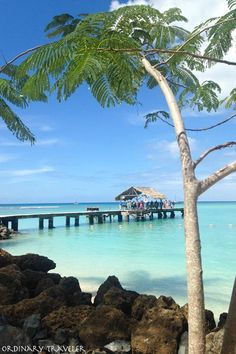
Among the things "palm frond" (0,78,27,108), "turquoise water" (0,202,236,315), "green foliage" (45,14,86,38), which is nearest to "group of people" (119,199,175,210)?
"turquoise water" (0,202,236,315)

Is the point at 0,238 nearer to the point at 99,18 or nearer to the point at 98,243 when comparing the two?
the point at 98,243

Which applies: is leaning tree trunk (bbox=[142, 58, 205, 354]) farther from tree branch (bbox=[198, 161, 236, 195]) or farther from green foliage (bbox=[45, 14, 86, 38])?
green foliage (bbox=[45, 14, 86, 38])

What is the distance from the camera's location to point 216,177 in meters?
2.96

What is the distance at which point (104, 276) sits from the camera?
39.7 ft

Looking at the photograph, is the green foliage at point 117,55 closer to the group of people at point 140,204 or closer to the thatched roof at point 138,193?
the thatched roof at point 138,193

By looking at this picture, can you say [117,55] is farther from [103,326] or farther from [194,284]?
[103,326]

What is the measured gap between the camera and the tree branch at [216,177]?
9.59ft

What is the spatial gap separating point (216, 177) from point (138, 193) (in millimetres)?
35822

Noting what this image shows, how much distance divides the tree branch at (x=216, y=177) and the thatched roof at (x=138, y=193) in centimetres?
3472

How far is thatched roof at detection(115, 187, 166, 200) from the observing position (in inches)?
1496

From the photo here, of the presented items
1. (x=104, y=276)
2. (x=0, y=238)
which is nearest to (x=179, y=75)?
(x=104, y=276)

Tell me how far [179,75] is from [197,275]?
3161 millimetres

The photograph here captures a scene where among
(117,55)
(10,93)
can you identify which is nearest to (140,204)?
(10,93)

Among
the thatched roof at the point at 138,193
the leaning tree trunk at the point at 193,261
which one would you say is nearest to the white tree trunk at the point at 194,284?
the leaning tree trunk at the point at 193,261
